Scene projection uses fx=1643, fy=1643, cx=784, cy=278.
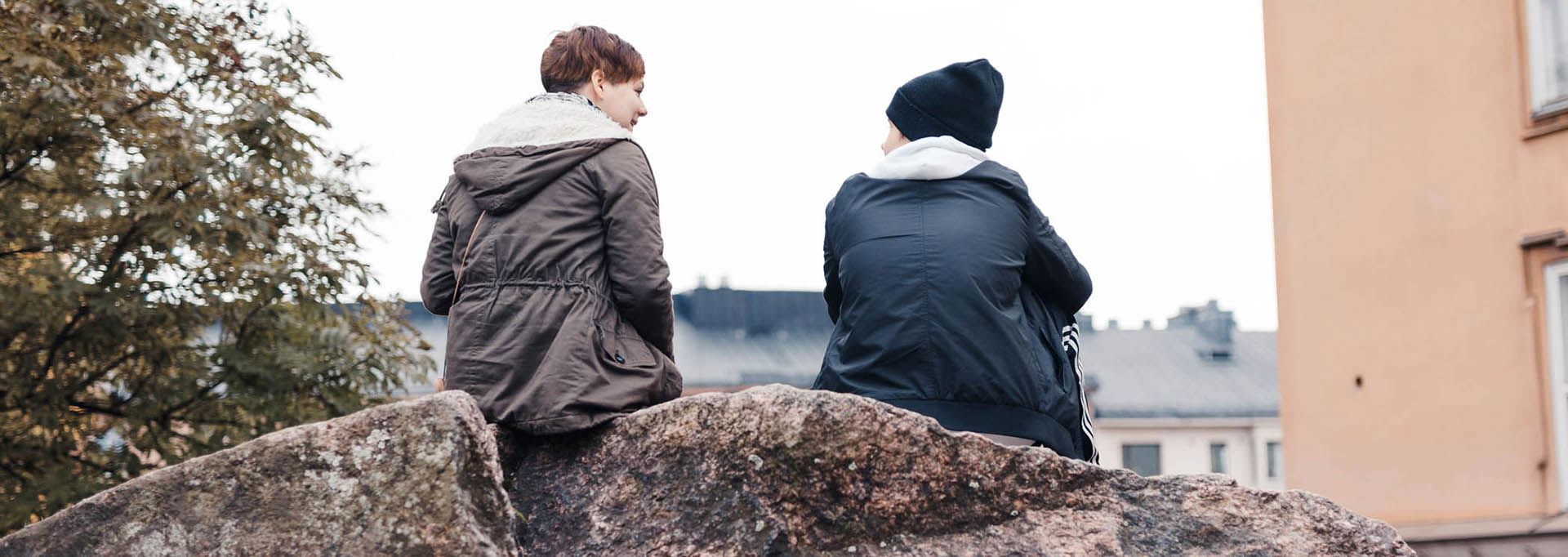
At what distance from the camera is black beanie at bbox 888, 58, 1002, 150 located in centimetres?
447

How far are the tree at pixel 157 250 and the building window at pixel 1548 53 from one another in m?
8.62

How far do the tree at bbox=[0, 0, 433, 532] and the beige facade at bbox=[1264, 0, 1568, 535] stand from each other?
7985 millimetres

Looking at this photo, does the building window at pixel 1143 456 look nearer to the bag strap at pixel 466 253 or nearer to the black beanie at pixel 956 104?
the black beanie at pixel 956 104

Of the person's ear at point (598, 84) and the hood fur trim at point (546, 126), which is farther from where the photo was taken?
the person's ear at point (598, 84)

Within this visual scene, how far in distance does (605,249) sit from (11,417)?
26.5 feet

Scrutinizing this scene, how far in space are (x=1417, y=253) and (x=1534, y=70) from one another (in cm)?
180

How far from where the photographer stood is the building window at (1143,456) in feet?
161

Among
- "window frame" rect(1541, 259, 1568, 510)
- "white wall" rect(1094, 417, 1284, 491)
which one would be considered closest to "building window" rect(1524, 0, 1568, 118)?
"window frame" rect(1541, 259, 1568, 510)

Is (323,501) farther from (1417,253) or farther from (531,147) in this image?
(1417,253)

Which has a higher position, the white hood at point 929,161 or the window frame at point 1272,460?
the white hood at point 929,161

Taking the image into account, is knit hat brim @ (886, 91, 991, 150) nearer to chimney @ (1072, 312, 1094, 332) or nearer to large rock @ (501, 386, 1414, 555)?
large rock @ (501, 386, 1414, 555)

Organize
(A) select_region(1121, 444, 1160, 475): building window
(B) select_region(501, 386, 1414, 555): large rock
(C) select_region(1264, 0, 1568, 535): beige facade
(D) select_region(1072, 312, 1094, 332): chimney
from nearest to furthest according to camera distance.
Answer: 1. (B) select_region(501, 386, 1414, 555): large rock
2. (C) select_region(1264, 0, 1568, 535): beige facade
3. (A) select_region(1121, 444, 1160, 475): building window
4. (D) select_region(1072, 312, 1094, 332): chimney

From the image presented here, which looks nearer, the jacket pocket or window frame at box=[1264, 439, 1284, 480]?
the jacket pocket

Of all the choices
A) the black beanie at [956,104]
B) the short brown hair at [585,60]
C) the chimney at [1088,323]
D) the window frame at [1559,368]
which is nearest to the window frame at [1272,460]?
the chimney at [1088,323]
